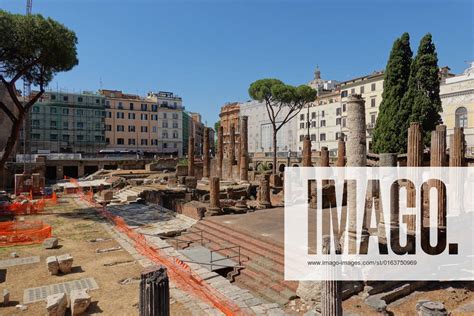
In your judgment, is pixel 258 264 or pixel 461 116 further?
pixel 461 116

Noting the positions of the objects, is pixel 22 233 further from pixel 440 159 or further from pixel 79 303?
pixel 440 159

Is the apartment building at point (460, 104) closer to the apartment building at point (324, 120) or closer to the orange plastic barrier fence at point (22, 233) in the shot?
the apartment building at point (324, 120)

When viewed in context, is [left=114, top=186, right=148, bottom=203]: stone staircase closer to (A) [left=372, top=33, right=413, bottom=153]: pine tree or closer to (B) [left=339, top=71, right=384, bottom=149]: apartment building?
(A) [left=372, top=33, right=413, bottom=153]: pine tree

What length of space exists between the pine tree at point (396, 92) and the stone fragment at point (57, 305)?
32505mm

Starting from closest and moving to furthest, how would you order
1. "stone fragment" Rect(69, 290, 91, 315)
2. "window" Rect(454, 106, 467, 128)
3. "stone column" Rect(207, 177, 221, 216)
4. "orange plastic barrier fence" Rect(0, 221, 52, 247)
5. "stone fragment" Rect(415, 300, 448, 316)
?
"stone fragment" Rect(415, 300, 448, 316)
"stone fragment" Rect(69, 290, 91, 315)
"orange plastic barrier fence" Rect(0, 221, 52, 247)
"stone column" Rect(207, 177, 221, 216)
"window" Rect(454, 106, 467, 128)

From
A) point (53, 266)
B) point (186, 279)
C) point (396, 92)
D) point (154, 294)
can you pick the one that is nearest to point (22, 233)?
point (53, 266)

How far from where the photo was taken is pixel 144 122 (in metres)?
68.1

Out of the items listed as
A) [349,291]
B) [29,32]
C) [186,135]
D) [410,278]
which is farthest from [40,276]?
[186,135]

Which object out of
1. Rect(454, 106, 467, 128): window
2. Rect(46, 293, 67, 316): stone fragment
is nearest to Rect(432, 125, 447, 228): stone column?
Rect(46, 293, 67, 316): stone fragment

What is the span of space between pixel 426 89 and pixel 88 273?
106 ft

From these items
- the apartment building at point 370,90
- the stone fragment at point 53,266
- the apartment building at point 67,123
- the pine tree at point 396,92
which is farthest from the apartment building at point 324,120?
the stone fragment at point 53,266

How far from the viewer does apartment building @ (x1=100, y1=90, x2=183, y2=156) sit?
65.2 meters

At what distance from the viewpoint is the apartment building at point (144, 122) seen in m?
65.2

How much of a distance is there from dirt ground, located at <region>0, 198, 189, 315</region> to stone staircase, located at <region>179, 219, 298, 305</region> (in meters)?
2.75
